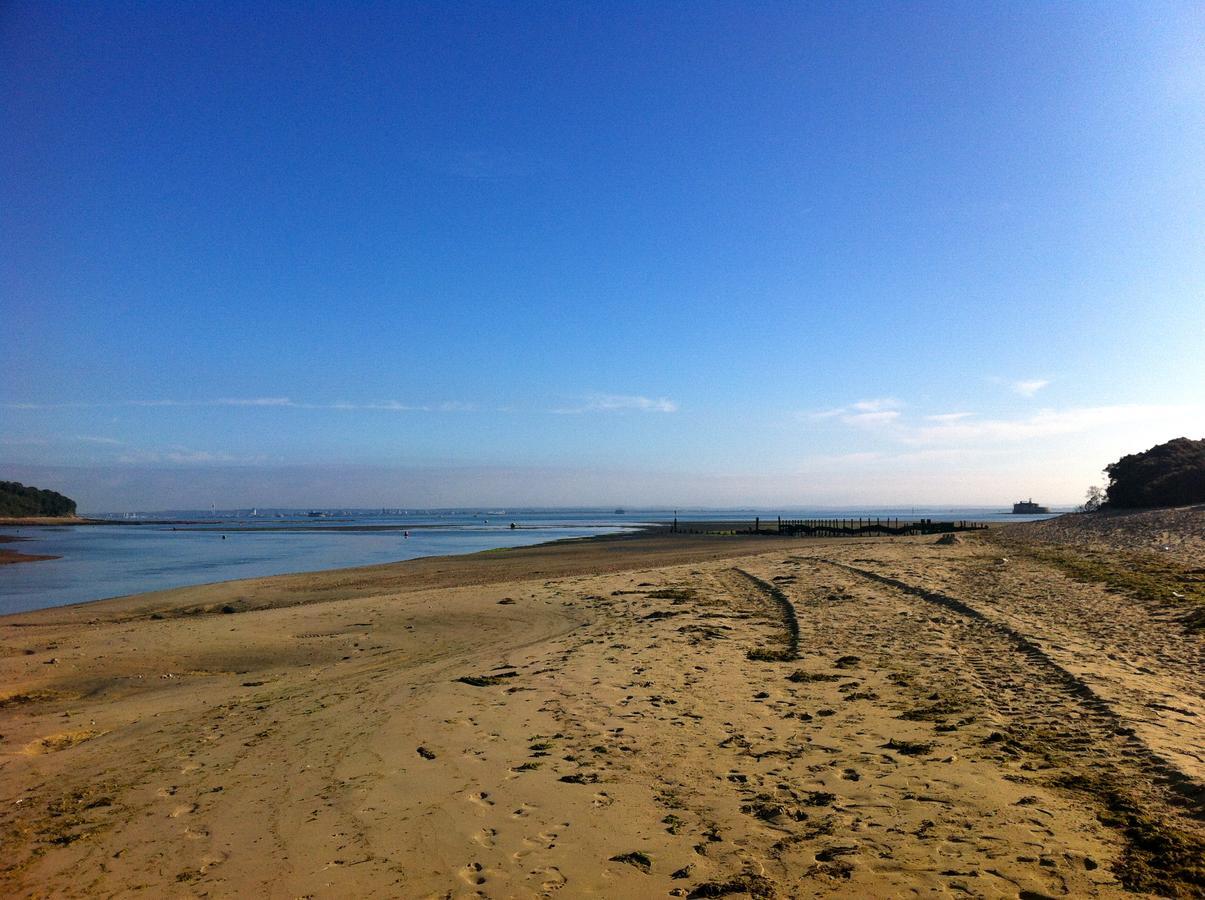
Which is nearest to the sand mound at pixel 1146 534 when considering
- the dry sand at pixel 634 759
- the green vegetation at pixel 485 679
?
the dry sand at pixel 634 759

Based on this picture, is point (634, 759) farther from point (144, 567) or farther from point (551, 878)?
point (144, 567)

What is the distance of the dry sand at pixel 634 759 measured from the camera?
4.63m

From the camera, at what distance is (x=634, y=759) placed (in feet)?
21.4

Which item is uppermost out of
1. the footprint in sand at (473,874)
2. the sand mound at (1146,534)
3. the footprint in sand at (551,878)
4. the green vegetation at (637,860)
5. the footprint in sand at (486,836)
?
the sand mound at (1146,534)

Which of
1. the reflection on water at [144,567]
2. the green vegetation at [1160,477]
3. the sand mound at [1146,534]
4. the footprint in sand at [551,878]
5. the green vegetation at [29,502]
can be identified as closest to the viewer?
the footprint in sand at [551,878]

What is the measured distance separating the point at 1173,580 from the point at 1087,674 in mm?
9620

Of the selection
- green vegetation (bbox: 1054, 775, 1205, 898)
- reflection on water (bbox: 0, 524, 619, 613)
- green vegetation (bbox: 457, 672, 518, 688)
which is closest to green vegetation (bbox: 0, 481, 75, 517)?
reflection on water (bbox: 0, 524, 619, 613)

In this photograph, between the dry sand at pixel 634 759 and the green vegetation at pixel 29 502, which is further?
the green vegetation at pixel 29 502

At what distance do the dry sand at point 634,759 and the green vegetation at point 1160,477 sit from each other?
45.9 m

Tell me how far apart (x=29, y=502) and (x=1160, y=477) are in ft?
573

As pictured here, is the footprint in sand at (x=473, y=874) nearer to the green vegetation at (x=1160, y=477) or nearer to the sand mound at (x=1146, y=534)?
the sand mound at (x=1146, y=534)

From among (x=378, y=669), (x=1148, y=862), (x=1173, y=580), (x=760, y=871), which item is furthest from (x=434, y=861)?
(x=1173, y=580)

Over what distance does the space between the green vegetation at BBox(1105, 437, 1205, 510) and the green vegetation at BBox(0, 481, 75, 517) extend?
168 m

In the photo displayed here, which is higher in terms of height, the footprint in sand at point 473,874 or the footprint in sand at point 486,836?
the footprint in sand at point 486,836
